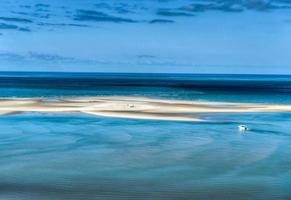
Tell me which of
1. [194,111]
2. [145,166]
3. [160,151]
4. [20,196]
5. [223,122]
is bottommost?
Result: [20,196]

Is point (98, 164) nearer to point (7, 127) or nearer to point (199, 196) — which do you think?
point (199, 196)

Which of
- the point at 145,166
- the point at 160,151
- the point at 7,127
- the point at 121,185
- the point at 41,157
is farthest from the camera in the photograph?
the point at 7,127

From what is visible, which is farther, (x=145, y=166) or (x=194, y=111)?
(x=194, y=111)

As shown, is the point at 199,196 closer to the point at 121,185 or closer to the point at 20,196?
the point at 121,185

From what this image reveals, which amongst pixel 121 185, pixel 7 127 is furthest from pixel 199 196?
pixel 7 127

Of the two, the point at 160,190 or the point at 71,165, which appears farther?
the point at 71,165

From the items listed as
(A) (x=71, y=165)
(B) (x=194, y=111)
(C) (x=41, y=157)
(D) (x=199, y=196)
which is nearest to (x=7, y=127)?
(C) (x=41, y=157)

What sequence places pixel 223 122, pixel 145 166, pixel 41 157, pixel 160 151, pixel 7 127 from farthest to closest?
pixel 223 122 < pixel 7 127 < pixel 160 151 < pixel 41 157 < pixel 145 166

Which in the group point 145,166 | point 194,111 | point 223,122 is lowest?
point 145,166

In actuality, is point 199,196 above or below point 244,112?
below

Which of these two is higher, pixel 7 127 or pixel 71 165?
pixel 7 127
